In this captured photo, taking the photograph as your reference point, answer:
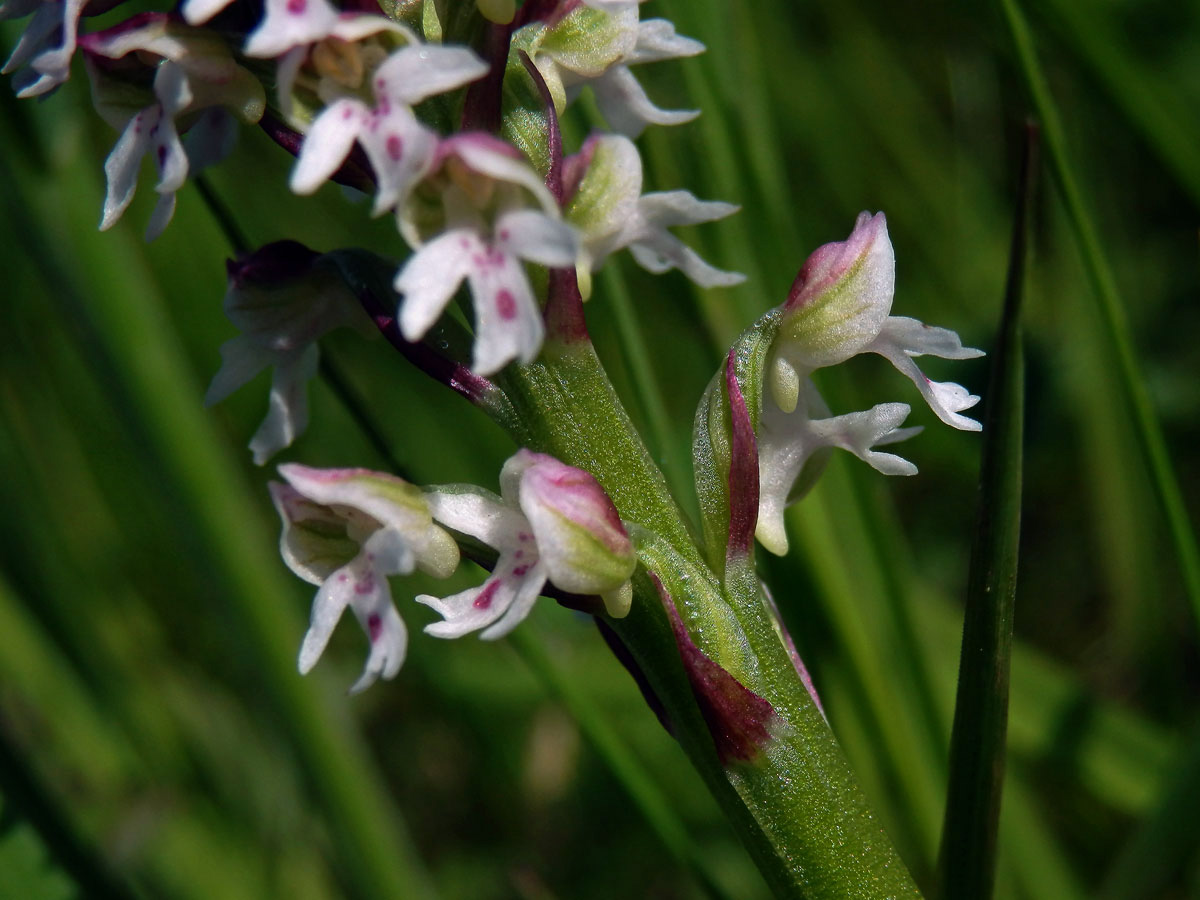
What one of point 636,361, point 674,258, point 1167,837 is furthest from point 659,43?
point 1167,837

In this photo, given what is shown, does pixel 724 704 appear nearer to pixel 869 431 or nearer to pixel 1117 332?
pixel 869 431

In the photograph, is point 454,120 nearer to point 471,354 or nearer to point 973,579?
point 471,354

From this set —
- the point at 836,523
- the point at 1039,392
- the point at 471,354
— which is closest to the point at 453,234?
the point at 471,354

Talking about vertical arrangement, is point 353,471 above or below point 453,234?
below

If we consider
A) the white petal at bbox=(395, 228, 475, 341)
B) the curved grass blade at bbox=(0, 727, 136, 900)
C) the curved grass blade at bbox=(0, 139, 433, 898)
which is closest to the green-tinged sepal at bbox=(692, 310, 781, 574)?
the white petal at bbox=(395, 228, 475, 341)

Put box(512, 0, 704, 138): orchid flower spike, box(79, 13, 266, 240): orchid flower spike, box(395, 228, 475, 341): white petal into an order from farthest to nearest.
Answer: box(512, 0, 704, 138): orchid flower spike
box(79, 13, 266, 240): orchid flower spike
box(395, 228, 475, 341): white petal

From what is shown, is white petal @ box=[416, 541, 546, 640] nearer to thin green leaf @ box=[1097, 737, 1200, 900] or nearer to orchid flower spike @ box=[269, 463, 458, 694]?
orchid flower spike @ box=[269, 463, 458, 694]

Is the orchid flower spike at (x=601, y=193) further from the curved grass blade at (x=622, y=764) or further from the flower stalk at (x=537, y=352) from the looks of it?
the curved grass blade at (x=622, y=764)
